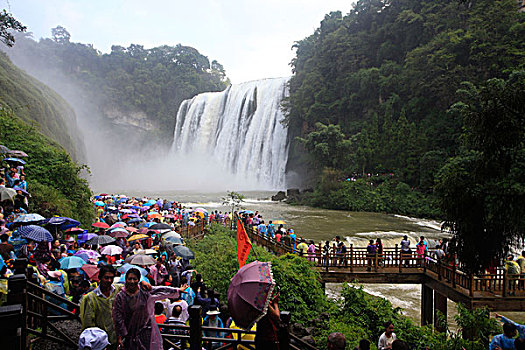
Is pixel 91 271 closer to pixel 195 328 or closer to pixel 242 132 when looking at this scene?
pixel 195 328

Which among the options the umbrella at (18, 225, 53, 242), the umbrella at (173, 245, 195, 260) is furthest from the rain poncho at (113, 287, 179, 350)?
the umbrella at (173, 245, 195, 260)

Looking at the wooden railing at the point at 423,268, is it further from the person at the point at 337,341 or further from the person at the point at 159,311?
the person at the point at 159,311

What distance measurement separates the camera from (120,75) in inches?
2813

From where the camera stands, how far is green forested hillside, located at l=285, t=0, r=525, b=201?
25578 millimetres

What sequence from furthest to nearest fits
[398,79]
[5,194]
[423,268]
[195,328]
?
[398,79] → [423,268] → [5,194] → [195,328]

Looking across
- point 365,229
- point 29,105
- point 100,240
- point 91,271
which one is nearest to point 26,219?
point 100,240

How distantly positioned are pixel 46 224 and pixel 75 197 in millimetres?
5170

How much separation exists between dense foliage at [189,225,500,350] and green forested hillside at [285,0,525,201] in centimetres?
1888

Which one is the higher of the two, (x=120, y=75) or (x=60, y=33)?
(x=60, y=33)

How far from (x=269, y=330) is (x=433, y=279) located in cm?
872

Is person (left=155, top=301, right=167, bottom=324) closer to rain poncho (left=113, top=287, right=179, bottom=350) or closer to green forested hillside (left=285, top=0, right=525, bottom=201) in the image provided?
rain poncho (left=113, top=287, right=179, bottom=350)

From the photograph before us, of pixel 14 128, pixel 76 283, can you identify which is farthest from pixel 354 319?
pixel 14 128

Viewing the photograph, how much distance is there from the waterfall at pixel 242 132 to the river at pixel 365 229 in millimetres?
12019

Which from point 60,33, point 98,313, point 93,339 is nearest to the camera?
point 93,339
